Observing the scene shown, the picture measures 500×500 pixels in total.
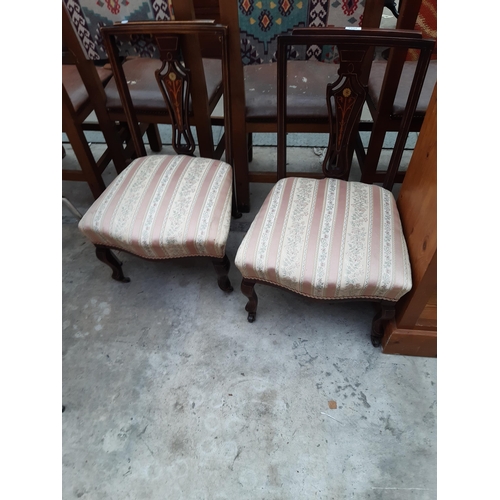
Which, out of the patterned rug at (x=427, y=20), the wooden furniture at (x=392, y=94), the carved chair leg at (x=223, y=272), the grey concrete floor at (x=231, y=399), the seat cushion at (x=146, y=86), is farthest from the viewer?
the patterned rug at (x=427, y=20)

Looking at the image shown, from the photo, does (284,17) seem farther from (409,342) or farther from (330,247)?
(409,342)

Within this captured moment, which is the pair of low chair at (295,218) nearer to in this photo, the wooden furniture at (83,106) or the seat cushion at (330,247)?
the seat cushion at (330,247)

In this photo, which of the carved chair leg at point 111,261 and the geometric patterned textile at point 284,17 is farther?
the carved chair leg at point 111,261

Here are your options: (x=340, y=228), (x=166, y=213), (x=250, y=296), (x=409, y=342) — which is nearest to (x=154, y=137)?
(x=166, y=213)

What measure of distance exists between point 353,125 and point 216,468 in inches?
47.3

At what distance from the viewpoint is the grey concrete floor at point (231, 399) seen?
1091mm

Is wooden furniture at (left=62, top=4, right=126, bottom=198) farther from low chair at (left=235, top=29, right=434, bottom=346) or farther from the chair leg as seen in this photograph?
low chair at (left=235, top=29, right=434, bottom=346)

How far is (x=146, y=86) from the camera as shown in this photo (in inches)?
59.8

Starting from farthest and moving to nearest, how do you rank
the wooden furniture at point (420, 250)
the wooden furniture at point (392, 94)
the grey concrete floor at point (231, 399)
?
the wooden furniture at point (392, 94) < the grey concrete floor at point (231, 399) < the wooden furniture at point (420, 250)

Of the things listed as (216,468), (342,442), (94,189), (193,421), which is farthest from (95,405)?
(94,189)

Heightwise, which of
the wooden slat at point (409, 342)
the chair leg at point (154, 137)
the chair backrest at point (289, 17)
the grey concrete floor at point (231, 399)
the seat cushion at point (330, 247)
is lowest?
the grey concrete floor at point (231, 399)

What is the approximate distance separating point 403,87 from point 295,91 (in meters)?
0.42

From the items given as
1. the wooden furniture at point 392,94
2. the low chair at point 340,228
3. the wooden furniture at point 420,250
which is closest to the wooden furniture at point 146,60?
the low chair at point 340,228

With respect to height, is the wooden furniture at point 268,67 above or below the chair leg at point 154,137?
above
